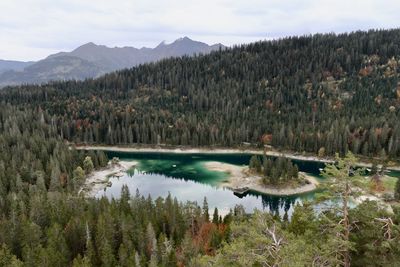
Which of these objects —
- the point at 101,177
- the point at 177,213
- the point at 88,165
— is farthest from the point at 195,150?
the point at 177,213

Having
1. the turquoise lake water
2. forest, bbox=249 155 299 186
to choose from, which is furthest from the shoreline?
forest, bbox=249 155 299 186

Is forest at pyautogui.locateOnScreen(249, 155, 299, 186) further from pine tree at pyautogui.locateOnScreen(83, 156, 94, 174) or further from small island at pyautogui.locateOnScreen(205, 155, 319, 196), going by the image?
pine tree at pyautogui.locateOnScreen(83, 156, 94, 174)

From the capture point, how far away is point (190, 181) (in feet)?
409

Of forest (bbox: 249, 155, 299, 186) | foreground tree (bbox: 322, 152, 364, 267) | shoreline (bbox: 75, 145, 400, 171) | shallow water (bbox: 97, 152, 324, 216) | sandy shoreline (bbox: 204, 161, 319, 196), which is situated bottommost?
shallow water (bbox: 97, 152, 324, 216)

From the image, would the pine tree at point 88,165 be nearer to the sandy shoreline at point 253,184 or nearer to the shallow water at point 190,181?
the shallow water at point 190,181

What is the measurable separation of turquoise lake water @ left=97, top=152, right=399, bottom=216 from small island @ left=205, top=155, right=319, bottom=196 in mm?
2323

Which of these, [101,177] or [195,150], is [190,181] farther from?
[195,150]

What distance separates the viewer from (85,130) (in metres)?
190

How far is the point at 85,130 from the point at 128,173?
66.0 metres

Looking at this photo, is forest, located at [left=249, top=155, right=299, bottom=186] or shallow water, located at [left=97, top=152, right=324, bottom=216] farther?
forest, located at [left=249, top=155, right=299, bottom=186]

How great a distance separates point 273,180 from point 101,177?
2242 inches

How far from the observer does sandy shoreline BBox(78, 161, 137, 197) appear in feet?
359

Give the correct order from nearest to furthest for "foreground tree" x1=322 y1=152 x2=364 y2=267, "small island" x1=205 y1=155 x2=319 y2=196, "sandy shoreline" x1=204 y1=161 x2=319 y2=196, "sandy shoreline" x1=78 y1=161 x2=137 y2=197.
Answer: "foreground tree" x1=322 y1=152 x2=364 y2=267 → "sandy shoreline" x1=204 y1=161 x2=319 y2=196 → "small island" x1=205 y1=155 x2=319 y2=196 → "sandy shoreline" x1=78 y1=161 x2=137 y2=197

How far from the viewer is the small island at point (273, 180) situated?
354 ft
